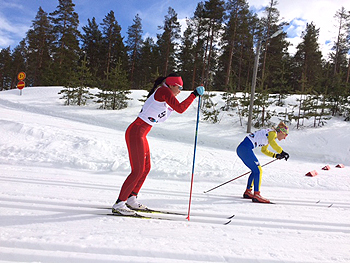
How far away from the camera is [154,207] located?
335 centimetres

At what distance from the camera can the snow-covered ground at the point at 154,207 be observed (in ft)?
6.61

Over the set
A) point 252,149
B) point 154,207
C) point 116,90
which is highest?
point 116,90

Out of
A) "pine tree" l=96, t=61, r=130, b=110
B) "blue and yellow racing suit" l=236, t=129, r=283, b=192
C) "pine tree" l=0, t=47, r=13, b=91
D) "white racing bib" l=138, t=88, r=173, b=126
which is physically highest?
"pine tree" l=0, t=47, r=13, b=91

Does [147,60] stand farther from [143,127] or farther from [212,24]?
[143,127]

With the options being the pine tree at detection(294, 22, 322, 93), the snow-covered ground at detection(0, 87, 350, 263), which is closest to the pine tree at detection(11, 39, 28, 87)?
the snow-covered ground at detection(0, 87, 350, 263)

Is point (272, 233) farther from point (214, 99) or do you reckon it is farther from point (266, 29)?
point (266, 29)

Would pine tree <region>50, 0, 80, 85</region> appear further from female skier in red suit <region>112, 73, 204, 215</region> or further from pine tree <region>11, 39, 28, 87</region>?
female skier in red suit <region>112, 73, 204, 215</region>

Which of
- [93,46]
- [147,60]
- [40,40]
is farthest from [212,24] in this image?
[40,40]

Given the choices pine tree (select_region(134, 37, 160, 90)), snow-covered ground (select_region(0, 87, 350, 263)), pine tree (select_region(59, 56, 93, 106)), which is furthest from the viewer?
pine tree (select_region(134, 37, 160, 90))

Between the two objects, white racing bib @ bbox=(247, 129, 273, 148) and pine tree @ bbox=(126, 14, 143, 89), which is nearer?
white racing bib @ bbox=(247, 129, 273, 148)

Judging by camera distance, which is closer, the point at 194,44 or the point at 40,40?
the point at 194,44

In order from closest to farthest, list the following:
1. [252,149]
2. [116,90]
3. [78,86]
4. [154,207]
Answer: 1. [154,207]
2. [252,149]
3. [116,90]
4. [78,86]

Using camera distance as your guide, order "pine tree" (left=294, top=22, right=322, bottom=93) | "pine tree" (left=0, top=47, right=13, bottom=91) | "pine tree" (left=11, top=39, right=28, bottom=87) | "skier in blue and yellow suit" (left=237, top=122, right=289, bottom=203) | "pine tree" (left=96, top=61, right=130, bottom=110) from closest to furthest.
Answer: "skier in blue and yellow suit" (left=237, top=122, right=289, bottom=203), "pine tree" (left=96, top=61, right=130, bottom=110), "pine tree" (left=294, top=22, right=322, bottom=93), "pine tree" (left=11, top=39, right=28, bottom=87), "pine tree" (left=0, top=47, right=13, bottom=91)

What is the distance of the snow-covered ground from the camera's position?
2.02 meters
